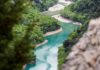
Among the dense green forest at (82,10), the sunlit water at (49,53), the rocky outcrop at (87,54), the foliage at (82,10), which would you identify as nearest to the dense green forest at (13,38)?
the rocky outcrop at (87,54)

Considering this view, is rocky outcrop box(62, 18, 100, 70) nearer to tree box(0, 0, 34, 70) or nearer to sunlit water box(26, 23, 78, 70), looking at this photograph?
tree box(0, 0, 34, 70)

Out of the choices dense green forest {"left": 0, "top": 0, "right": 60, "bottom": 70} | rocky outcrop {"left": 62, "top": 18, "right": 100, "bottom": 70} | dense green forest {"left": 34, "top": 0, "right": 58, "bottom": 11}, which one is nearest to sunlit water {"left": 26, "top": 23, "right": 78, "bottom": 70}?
dense green forest {"left": 34, "top": 0, "right": 58, "bottom": 11}

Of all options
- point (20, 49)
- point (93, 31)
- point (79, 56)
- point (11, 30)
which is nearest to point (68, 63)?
point (79, 56)

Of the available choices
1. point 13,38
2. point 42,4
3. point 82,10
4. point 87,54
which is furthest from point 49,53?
point 87,54

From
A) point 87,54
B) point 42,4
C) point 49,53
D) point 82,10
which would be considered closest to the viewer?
point 87,54

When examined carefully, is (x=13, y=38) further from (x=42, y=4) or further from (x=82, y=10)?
(x=42, y=4)

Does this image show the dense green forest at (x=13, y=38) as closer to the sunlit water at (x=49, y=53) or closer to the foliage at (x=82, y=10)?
the sunlit water at (x=49, y=53)
